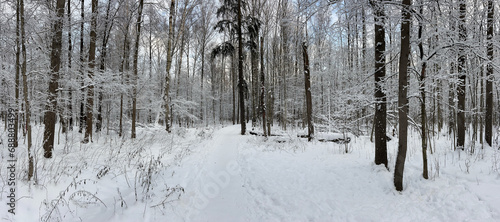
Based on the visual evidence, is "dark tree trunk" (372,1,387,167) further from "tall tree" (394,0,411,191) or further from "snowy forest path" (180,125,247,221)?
"snowy forest path" (180,125,247,221)

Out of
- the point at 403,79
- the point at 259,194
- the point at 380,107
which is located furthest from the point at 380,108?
the point at 259,194

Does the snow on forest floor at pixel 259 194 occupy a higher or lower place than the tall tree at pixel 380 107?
lower

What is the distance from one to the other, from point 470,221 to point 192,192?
4125mm

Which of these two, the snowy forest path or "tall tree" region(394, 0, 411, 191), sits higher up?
"tall tree" region(394, 0, 411, 191)

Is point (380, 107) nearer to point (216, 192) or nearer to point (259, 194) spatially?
point (259, 194)

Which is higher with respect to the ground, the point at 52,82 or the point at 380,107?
the point at 52,82

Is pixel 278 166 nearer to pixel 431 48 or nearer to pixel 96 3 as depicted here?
pixel 431 48

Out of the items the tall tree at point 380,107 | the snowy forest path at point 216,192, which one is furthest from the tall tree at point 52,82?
the tall tree at point 380,107

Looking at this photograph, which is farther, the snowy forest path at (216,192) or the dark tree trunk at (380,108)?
the dark tree trunk at (380,108)

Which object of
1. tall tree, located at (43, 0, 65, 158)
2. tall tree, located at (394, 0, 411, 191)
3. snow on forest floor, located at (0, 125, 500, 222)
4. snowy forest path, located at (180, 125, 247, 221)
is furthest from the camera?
tall tree, located at (43, 0, 65, 158)

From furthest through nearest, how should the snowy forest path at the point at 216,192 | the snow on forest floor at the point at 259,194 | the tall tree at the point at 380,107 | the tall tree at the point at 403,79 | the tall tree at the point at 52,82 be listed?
the tall tree at the point at 52,82 < the tall tree at the point at 380,107 < the tall tree at the point at 403,79 < the snowy forest path at the point at 216,192 < the snow on forest floor at the point at 259,194

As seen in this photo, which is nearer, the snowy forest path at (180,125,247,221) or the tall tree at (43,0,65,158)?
the snowy forest path at (180,125,247,221)

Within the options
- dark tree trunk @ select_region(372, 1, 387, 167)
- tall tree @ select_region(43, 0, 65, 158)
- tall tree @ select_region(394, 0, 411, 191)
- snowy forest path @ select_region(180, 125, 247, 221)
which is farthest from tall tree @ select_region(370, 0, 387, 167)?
tall tree @ select_region(43, 0, 65, 158)

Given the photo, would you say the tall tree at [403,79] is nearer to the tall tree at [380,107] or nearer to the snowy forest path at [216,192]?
the tall tree at [380,107]
